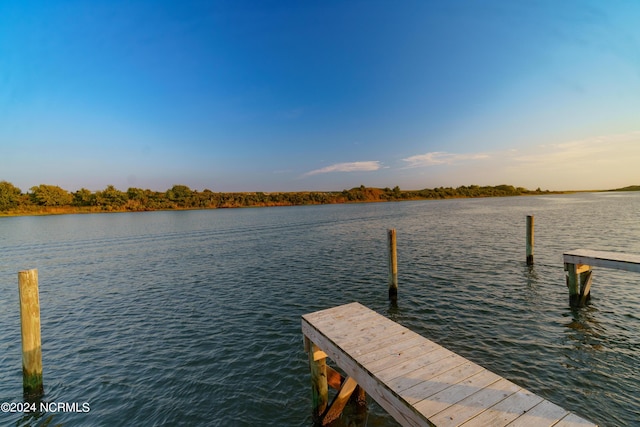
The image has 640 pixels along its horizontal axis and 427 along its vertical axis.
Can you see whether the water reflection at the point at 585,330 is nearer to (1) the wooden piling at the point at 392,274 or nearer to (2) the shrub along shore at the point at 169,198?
(1) the wooden piling at the point at 392,274

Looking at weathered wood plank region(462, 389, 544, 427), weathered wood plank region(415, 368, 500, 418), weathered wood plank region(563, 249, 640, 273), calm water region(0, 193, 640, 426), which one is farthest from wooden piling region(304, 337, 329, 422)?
weathered wood plank region(563, 249, 640, 273)

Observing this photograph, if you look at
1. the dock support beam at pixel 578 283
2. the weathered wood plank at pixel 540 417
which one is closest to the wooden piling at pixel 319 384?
the weathered wood plank at pixel 540 417

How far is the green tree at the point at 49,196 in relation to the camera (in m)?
102

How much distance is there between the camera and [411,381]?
4.14 metres

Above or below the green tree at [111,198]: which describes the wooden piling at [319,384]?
below

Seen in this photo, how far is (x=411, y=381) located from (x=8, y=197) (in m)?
144

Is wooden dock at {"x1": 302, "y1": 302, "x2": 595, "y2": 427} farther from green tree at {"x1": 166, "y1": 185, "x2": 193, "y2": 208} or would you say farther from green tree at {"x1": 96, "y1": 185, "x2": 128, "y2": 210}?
green tree at {"x1": 166, "y1": 185, "x2": 193, "y2": 208}

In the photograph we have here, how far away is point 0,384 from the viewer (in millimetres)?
7613

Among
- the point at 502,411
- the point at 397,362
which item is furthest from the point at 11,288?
the point at 502,411

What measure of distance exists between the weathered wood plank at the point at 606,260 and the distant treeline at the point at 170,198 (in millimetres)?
137295

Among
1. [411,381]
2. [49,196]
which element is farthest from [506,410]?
[49,196]

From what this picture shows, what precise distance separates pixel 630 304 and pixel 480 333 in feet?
23.2

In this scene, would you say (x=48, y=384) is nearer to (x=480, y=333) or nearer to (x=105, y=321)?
(x=105, y=321)

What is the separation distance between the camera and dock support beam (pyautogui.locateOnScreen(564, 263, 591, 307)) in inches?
438
